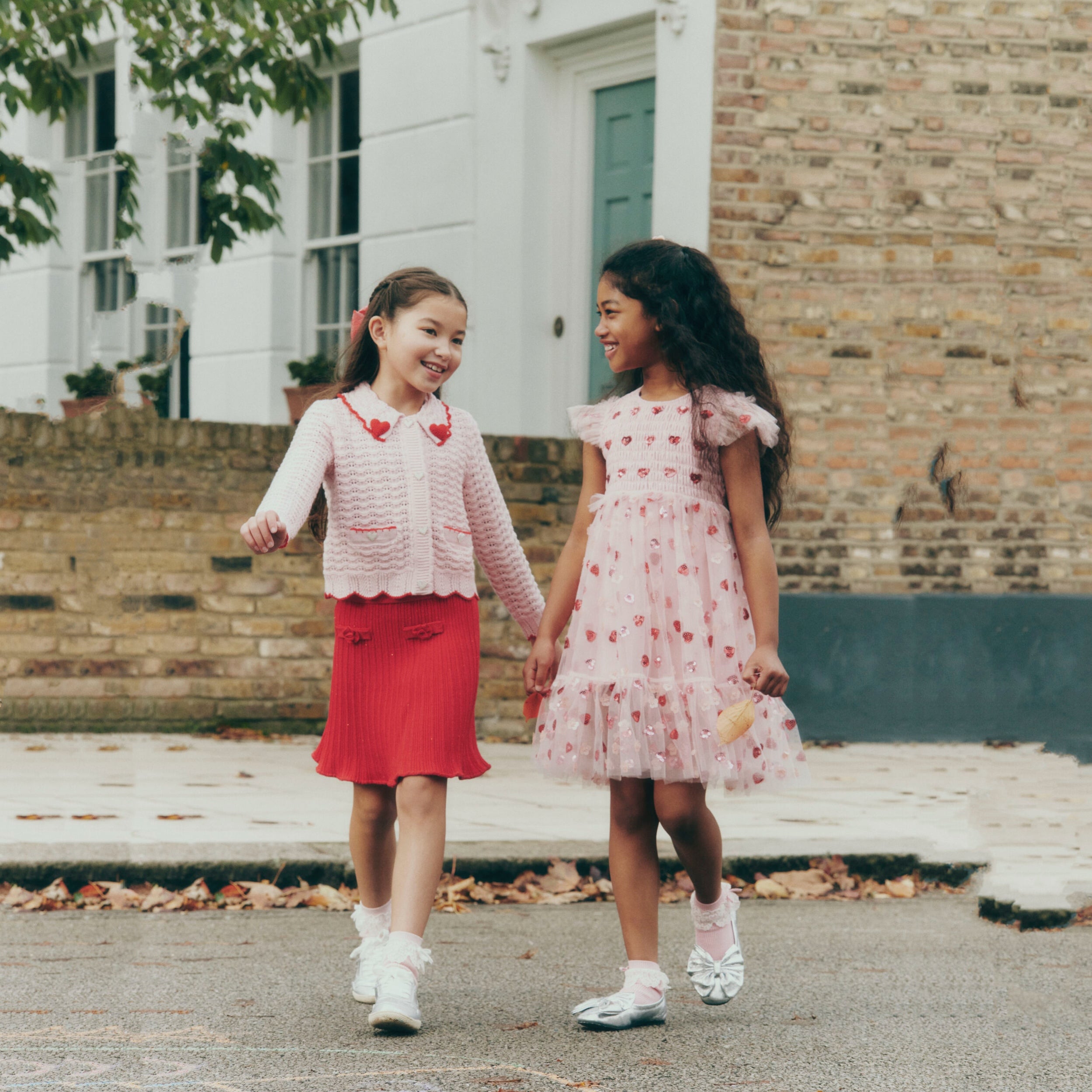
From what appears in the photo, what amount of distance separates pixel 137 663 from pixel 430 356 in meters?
5.31

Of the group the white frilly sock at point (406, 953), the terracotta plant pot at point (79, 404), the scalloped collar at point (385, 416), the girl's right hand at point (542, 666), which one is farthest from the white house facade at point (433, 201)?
the white frilly sock at point (406, 953)

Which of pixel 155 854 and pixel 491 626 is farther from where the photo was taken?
pixel 491 626

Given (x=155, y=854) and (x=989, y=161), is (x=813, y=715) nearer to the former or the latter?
(x=989, y=161)

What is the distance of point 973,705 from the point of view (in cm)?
930

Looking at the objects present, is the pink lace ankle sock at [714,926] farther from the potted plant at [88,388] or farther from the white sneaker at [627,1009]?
the potted plant at [88,388]

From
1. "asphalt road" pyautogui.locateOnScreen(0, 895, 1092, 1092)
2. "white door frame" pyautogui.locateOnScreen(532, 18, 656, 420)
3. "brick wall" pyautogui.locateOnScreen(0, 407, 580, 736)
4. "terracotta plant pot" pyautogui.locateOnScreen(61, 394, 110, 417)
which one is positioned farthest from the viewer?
"terracotta plant pot" pyautogui.locateOnScreen(61, 394, 110, 417)

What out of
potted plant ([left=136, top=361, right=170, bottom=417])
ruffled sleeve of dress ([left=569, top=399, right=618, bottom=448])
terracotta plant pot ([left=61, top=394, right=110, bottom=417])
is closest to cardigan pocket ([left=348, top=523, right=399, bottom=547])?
ruffled sleeve of dress ([left=569, top=399, right=618, bottom=448])

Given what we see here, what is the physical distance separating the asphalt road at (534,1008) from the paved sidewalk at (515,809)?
18.1 inches

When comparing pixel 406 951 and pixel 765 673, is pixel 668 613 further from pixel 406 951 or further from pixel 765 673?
pixel 406 951

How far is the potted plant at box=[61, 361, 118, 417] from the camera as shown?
11297 mm

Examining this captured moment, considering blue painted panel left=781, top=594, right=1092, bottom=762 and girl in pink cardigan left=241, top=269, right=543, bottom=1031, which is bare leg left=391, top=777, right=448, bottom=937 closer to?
girl in pink cardigan left=241, top=269, right=543, bottom=1031

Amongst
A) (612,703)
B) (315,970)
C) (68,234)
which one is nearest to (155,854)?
(315,970)

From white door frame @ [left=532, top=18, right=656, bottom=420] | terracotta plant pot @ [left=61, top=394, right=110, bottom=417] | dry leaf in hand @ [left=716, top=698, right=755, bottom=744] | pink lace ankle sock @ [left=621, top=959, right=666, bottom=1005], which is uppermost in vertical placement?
white door frame @ [left=532, top=18, right=656, bottom=420]

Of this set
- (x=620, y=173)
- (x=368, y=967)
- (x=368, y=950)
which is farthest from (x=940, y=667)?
(x=368, y=967)
